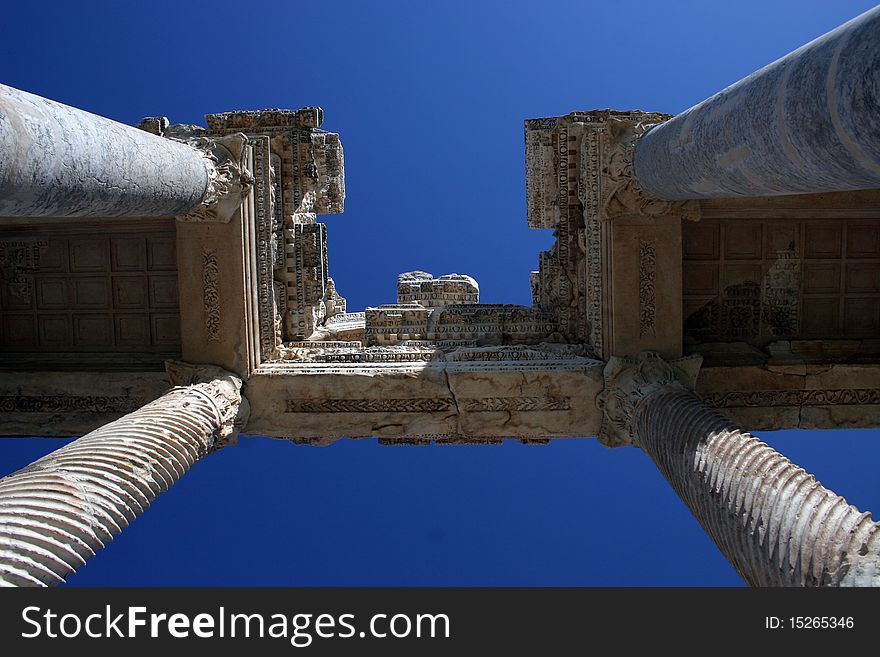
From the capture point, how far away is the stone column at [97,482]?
14.3ft

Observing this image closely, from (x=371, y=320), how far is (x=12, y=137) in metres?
6.55

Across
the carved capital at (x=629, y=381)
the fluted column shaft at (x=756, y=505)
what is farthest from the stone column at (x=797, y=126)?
the carved capital at (x=629, y=381)

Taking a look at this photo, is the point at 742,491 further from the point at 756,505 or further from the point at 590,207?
the point at 590,207

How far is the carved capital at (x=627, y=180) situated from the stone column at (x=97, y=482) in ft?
17.6

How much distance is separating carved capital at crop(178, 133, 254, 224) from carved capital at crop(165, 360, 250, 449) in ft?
6.16

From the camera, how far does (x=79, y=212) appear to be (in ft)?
19.1

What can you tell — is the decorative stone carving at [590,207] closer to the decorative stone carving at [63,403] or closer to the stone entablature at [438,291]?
the stone entablature at [438,291]

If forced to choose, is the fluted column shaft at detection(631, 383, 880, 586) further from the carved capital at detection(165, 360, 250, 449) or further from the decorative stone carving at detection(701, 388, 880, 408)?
the carved capital at detection(165, 360, 250, 449)

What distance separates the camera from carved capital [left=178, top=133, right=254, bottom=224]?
802 cm

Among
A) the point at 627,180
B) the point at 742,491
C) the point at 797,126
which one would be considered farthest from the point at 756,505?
the point at 627,180

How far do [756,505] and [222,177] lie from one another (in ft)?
22.0

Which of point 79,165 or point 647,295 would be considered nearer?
point 79,165

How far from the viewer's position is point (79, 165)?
540cm

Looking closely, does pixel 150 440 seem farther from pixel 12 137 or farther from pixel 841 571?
pixel 841 571
